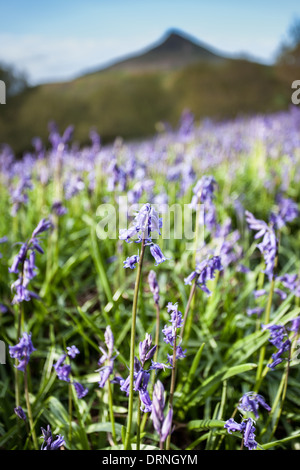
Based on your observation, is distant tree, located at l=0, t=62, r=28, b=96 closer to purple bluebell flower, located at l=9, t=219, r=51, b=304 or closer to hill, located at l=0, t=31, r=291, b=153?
hill, located at l=0, t=31, r=291, b=153

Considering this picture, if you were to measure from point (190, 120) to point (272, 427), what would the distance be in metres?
3.11

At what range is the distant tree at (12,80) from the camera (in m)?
10.5

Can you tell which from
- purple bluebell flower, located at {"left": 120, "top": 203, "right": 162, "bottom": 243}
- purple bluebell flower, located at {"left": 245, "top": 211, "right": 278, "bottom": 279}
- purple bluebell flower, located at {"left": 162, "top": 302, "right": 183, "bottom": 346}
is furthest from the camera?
purple bluebell flower, located at {"left": 245, "top": 211, "right": 278, "bottom": 279}

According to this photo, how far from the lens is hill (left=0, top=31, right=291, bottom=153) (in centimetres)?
1160

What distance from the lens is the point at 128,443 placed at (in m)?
1.63

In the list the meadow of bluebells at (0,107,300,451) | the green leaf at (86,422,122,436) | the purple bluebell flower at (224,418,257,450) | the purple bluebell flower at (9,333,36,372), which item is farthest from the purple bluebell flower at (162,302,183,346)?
the green leaf at (86,422,122,436)

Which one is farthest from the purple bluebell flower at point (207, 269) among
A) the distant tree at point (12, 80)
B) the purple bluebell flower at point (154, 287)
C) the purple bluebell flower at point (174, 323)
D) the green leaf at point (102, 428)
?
the distant tree at point (12, 80)

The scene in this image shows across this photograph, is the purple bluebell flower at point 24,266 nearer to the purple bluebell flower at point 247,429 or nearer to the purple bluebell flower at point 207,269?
the purple bluebell flower at point 207,269

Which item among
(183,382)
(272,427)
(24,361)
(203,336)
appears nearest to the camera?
(24,361)

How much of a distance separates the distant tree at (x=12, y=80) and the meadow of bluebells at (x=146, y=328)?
6.94 m

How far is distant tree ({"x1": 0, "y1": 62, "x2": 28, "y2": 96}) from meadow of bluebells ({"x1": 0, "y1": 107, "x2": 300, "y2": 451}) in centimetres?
694

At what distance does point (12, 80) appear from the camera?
37.2ft

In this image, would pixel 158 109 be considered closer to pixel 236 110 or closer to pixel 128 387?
pixel 236 110
